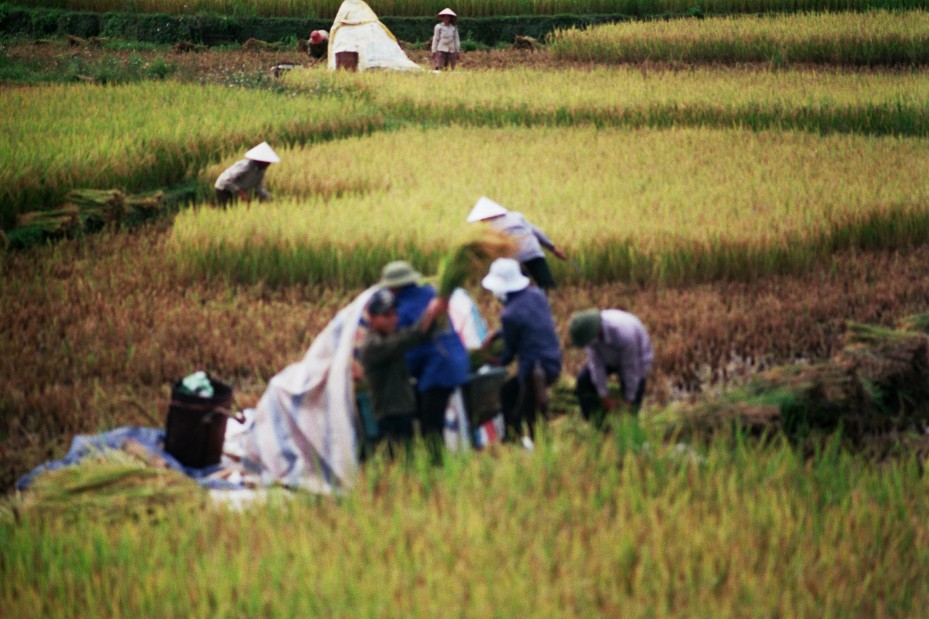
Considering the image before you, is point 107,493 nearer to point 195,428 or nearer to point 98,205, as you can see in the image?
point 195,428

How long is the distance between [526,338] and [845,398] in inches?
65.4

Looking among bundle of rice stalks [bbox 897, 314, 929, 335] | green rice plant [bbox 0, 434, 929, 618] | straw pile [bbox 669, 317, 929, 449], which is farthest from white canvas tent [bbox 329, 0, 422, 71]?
green rice plant [bbox 0, 434, 929, 618]

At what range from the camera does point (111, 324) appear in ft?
25.2

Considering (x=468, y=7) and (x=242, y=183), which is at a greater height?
(x=468, y=7)

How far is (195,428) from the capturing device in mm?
5766

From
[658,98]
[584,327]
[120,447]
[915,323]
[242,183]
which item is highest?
[658,98]

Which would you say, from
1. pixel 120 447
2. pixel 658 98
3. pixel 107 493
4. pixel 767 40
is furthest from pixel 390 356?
pixel 767 40

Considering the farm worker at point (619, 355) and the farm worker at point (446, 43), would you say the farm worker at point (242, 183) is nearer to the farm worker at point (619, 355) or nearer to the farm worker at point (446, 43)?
the farm worker at point (619, 355)

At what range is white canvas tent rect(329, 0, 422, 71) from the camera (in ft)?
60.5

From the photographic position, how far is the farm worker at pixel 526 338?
553 cm

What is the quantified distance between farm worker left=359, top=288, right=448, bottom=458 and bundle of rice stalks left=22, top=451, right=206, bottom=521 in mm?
789

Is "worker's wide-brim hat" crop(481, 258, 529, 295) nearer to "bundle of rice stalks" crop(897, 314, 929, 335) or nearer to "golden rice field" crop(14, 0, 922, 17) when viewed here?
"bundle of rice stalks" crop(897, 314, 929, 335)

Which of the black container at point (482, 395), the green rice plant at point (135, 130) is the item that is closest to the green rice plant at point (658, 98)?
the green rice plant at point (135, 130)

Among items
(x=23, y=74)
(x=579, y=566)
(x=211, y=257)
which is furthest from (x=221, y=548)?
(x=23, y=74)
